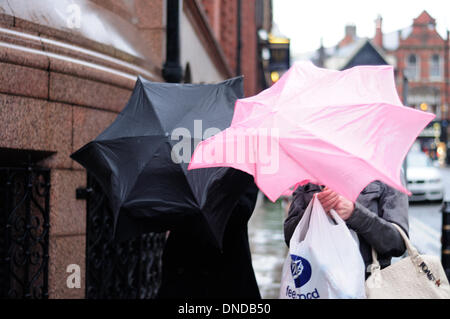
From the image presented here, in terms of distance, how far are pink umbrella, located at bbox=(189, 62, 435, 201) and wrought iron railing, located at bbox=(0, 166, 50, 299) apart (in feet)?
7.79

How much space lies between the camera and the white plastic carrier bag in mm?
2053

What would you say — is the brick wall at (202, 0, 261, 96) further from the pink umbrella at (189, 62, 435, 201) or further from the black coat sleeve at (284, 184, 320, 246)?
the pink umbrella at (189, 62, 435, 201)

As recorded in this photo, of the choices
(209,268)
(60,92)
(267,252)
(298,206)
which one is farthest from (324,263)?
(267,252)

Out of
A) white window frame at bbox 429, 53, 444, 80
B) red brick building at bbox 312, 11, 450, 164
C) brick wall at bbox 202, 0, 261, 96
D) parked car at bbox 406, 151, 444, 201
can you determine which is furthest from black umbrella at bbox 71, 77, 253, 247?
white window frame at bbox 429, 53, 444, 80

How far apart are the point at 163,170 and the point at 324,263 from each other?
98cm

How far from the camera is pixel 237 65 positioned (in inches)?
728

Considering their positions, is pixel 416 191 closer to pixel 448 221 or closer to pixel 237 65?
pixel 237 65

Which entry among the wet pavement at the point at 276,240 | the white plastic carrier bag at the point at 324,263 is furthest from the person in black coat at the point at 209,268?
the wet pavement at the point at 276,240

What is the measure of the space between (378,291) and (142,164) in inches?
52.5

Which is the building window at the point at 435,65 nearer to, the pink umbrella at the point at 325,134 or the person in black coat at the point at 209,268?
the person in black coat at the point at 209,268

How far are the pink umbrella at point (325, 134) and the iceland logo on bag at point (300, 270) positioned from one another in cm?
31

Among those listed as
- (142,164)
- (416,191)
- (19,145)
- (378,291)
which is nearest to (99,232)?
(19,145)

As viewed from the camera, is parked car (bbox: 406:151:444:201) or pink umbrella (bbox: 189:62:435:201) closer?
pink umbrella (bbox: 189:62:435:201)

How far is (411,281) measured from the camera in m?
2.14
